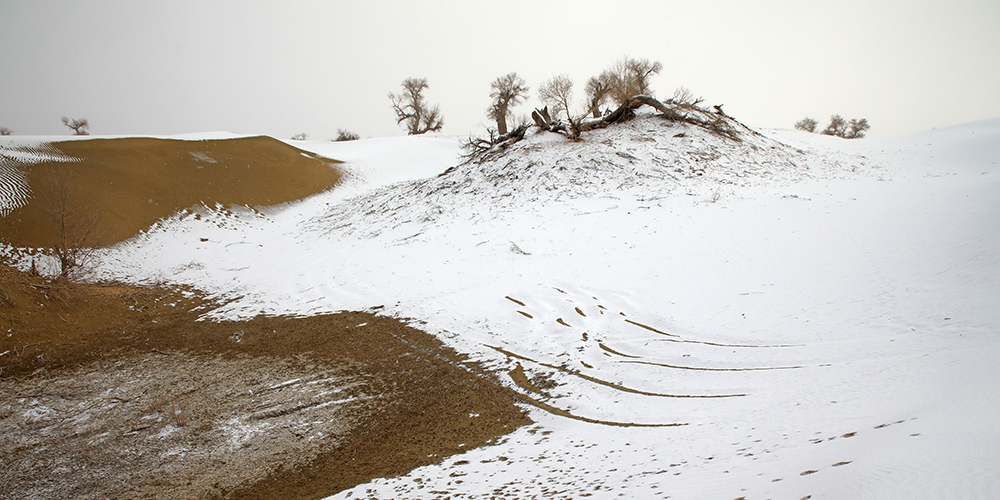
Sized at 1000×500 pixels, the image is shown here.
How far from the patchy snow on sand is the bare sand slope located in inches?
47.2

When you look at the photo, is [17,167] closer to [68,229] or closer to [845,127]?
[68,229]

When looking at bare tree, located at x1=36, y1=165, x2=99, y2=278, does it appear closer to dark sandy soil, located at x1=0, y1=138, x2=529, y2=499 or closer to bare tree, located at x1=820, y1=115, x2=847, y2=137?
dark sandy soil, located at x1=0, y1=138, x2=529, y2=499

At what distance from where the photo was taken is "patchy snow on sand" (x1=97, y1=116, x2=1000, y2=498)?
298 cm

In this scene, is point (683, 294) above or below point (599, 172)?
below

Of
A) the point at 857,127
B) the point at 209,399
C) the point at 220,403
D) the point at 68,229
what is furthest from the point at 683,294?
the point at 857,127

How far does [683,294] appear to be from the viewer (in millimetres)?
7129

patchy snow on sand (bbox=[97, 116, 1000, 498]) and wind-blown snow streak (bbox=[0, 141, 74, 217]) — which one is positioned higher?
wind-blown snow streak (bbox=[0, 141, 74, 217])

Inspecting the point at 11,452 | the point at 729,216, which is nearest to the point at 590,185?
the point at 729,216

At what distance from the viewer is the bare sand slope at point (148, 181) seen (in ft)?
36.9

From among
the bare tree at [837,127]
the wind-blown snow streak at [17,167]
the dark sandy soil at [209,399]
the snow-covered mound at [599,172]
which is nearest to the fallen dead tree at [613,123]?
the snow-covered mound at [599,172]

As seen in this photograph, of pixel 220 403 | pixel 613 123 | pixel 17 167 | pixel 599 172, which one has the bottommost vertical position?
pixel 220 403

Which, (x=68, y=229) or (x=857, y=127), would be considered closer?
(x=68, y=229)

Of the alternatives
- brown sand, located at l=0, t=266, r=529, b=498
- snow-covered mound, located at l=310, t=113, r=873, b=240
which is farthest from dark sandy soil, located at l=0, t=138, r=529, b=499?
snow-covered mound, located at l=310, t=113, r=873, b=240

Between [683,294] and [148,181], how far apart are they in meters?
17.0
